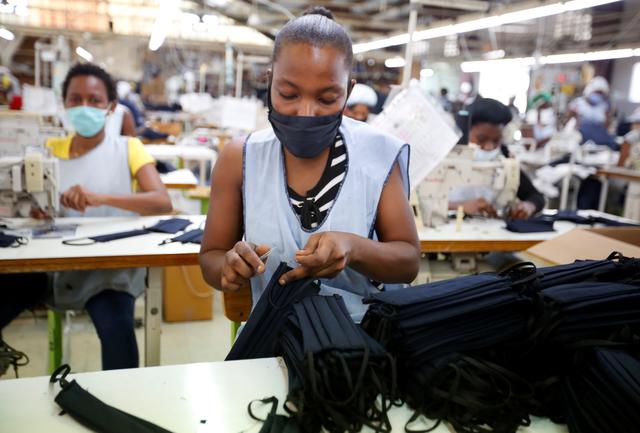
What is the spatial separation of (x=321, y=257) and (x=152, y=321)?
118 centimetres

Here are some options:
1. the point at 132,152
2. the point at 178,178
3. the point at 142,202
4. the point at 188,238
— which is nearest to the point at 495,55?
the point at 178,178

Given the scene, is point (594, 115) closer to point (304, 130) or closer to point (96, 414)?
point (304, 130)

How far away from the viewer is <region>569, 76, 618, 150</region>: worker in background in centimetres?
849

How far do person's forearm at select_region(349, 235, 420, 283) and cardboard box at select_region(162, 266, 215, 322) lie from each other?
236 centimetres

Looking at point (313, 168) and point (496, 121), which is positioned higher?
point (496, 121)

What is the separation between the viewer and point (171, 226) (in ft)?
8.24

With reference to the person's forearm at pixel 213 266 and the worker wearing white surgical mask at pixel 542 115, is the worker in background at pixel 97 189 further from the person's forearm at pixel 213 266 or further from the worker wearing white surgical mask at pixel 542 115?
the worker wearing white surgical mask at pixel 542 115

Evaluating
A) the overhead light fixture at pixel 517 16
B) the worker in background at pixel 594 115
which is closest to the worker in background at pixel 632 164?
the worker in background at pixel 594 115

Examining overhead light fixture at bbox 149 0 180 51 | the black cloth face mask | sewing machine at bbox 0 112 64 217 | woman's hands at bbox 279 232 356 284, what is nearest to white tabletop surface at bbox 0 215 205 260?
sewing machine at bbox 0 112 64 217

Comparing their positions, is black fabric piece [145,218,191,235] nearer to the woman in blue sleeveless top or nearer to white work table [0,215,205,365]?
white work table [0,215,205,365]

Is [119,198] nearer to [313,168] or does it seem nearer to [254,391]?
[313,168]

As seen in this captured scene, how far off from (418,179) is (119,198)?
1.45 m

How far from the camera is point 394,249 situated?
1.51m

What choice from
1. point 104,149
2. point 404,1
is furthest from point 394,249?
point 404,1
